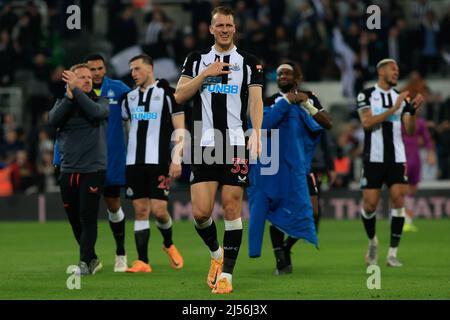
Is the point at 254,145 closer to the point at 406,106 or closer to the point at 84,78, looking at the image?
the point at 84,78

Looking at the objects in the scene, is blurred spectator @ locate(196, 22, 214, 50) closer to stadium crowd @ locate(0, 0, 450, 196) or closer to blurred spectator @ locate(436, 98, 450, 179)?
stadium crowd @ locate(0, 0, 450, 196)

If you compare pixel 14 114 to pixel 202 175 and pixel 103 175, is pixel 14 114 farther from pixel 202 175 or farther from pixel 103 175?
pixel 202 175

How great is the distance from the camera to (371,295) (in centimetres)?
988

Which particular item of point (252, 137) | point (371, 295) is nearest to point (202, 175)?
point (252, 137)

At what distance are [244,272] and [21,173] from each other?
12.6m

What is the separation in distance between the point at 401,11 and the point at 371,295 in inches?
743

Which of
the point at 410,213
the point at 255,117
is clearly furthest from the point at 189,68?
the point at 410,213

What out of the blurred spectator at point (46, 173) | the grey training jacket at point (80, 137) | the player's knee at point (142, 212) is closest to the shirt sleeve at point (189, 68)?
the grey training jacket at point (80, 137)

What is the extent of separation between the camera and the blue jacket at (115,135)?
43.0 feet

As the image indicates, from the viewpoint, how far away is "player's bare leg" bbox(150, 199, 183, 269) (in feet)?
42.2

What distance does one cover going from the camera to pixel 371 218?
13789 millimetres

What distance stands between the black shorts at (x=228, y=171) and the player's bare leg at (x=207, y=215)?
0.21 ft

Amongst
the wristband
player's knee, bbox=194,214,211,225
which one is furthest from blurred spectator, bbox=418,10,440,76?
player's knee, bbox=194,214,211,225

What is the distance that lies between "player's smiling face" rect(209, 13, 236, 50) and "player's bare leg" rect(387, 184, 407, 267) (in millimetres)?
4211
